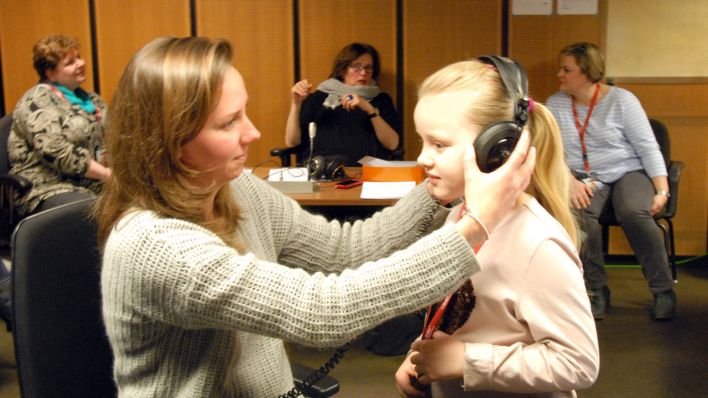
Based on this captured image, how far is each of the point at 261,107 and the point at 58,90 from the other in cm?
142

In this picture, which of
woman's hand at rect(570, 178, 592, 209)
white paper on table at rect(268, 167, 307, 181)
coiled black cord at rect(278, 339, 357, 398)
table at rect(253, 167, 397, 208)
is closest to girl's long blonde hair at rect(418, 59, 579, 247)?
coiled black cord at rect(278, 339, 357, 398)

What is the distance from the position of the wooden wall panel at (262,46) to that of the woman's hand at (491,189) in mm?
3740

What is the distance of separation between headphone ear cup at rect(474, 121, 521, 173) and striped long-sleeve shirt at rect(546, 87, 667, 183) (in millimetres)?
2702

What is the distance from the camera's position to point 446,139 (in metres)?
1.19

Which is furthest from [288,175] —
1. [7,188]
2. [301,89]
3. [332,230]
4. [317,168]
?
[332,230]

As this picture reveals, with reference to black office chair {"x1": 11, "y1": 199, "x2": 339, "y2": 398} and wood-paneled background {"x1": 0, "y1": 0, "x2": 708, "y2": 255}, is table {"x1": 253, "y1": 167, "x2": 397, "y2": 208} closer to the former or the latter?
black office chair {"x1": 11, "y1": 199, "x2": 339, "y2": 398}

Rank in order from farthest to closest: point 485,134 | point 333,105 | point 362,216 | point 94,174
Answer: point 333,105, point 94,174, point 362,216, point 485,134

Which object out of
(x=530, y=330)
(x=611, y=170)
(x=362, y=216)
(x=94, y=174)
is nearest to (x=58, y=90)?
(x=94, y=174)

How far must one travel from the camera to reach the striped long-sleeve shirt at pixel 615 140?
367 centimetres

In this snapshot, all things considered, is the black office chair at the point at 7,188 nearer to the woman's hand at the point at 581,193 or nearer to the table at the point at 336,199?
the table at the point at 336,199

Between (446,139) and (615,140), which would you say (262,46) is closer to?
(615,140)

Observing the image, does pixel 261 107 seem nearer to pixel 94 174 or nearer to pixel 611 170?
pixel 94 174

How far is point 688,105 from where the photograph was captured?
4312 mm

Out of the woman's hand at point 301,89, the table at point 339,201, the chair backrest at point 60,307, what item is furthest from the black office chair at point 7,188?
the chair backrest at point 60,307
